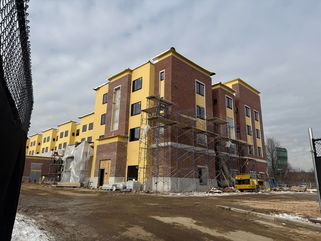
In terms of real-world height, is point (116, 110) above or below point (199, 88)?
below

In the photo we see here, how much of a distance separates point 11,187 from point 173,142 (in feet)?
76.9

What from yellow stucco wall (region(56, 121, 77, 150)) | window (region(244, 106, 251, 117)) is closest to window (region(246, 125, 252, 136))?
window (region(244, 106, 251, 117))

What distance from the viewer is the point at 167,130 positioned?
2616cm

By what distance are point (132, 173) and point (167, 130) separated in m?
7.12

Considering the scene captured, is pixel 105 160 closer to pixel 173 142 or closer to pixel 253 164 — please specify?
pixel 173 142

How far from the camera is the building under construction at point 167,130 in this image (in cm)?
2589

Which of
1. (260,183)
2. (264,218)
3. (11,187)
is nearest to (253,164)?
(260,183)

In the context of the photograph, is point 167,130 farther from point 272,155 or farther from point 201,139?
point 272,155

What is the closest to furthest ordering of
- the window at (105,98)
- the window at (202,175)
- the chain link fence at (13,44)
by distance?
1. the chain link fence at (13,44)
2. the window at (202,175)
3. the window at (105,98)

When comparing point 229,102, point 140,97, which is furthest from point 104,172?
point 229,102

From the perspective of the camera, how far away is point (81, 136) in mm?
48594

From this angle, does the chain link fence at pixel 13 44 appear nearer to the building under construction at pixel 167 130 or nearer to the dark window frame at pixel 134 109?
the building under construction at pixel 167 130

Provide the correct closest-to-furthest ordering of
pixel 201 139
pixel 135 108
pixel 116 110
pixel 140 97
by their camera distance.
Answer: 1. pixel 201 139
2. pixel 140 97
3. pixel 135 108
4. pixel 116 110

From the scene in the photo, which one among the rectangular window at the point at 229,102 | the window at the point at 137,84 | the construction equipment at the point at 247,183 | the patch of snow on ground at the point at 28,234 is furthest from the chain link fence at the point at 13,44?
the rectangular window at the point at 229,102
